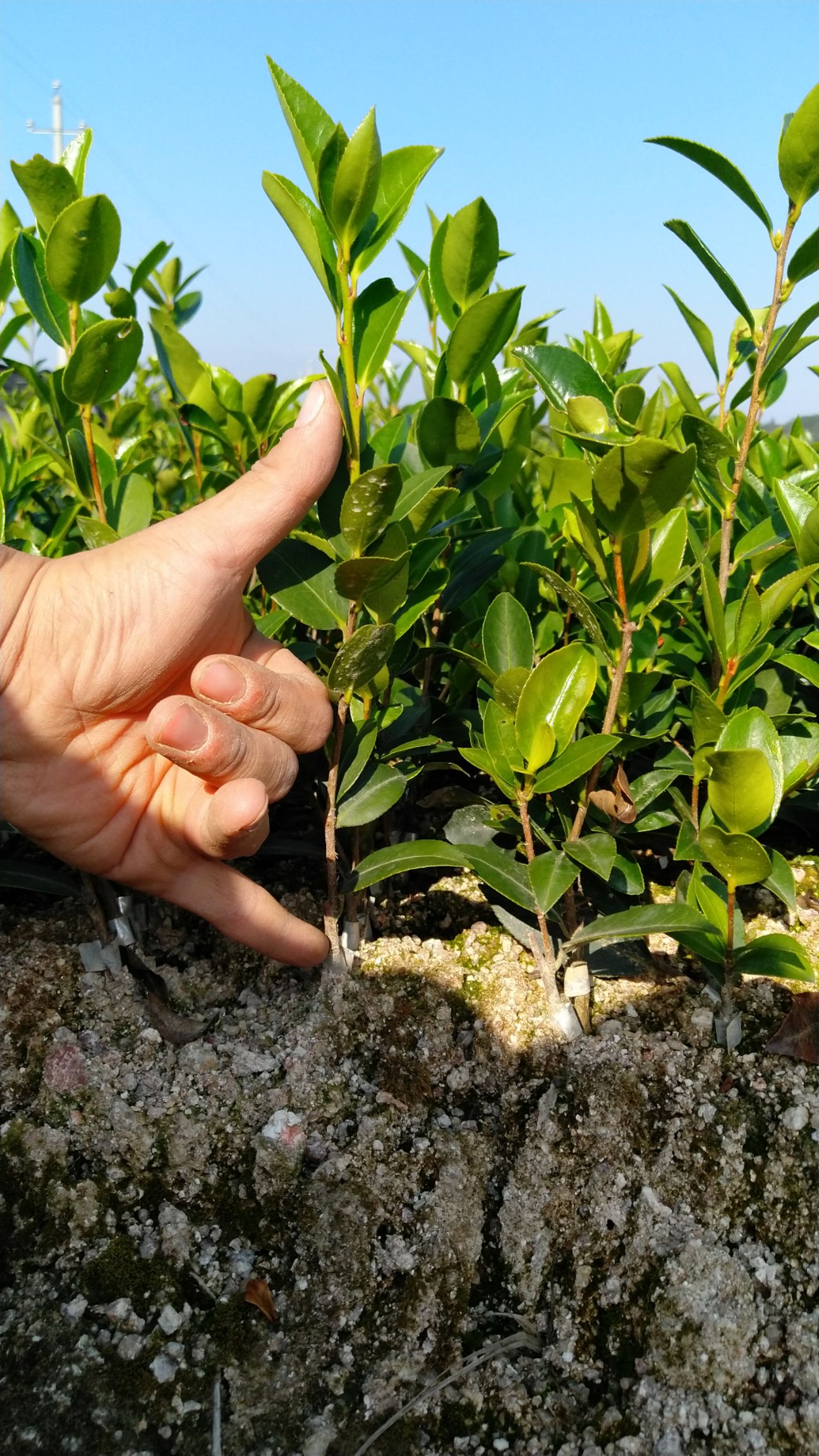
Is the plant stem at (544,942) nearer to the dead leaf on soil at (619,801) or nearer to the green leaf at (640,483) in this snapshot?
the dead leaf on soil at (619,801)

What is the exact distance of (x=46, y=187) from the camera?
147 cm

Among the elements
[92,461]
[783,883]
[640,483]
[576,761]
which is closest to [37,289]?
[92,461]

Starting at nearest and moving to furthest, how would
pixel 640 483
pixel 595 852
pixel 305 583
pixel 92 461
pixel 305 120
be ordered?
pixel 640 483
pixel 305 120
pixel 595 852
pixel 305 583
pixel 92 461

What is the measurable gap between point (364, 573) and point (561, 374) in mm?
476

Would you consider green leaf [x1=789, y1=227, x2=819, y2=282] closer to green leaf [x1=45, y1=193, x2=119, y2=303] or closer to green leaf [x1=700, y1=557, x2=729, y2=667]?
green leaf [x1=700, y1=557, x2=729, y2=667]

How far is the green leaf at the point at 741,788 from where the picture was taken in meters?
1.25

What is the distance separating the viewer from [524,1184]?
1.43 m

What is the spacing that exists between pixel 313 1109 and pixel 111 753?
0.71m

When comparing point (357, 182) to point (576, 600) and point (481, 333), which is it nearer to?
point (481, 333)

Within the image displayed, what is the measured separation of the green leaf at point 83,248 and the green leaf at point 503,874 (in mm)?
1087

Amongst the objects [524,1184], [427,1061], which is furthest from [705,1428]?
[427,1061]

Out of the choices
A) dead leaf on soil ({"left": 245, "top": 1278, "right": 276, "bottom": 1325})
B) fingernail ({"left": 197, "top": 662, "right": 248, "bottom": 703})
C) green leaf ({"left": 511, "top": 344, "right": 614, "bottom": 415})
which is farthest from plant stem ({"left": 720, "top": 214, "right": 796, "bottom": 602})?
dead leaf on soil ({"left": 245, "top": 1278, "right": 276, "bottom": 1325})

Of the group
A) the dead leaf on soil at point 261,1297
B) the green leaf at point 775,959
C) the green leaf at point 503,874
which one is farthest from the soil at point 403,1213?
the green leaf at point 503,874

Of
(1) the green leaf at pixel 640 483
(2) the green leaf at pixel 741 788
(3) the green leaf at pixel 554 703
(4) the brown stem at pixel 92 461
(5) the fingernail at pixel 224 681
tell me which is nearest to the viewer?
(1) the green leaf at pixel 640 483
